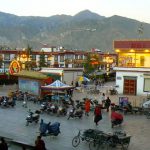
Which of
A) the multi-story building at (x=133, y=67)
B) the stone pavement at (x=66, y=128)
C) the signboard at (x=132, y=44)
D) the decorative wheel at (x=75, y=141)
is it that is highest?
the signboard at (x=132, y=44)

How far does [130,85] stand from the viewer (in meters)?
53.7

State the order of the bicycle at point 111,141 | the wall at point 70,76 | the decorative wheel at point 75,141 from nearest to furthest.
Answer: the bicycle at point 111,141 < the decorative wheel at point 75,141 < the wall at point 70,76

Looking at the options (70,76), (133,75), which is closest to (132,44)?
(133,75)

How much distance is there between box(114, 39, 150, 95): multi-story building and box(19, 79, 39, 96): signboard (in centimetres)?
1249

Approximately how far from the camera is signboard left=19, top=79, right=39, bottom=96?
45562 millimetres

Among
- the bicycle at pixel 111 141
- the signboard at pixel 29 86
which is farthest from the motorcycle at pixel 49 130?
the signboard at pixel 29 86

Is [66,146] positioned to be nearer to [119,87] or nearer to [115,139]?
[115,139]

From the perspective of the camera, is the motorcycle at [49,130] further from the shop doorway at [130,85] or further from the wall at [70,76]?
the wall at [70,76]

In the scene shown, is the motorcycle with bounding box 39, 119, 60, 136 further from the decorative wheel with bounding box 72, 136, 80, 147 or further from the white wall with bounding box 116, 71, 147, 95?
the white wall with bounding box 116, 71, 147, 95

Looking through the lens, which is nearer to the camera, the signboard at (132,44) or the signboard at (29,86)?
the signboard at (29,86)

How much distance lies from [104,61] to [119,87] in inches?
2551

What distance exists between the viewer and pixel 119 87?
54469mm

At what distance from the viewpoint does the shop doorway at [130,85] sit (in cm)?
5338

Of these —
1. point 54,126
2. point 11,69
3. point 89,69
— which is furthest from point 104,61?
point 54,126
